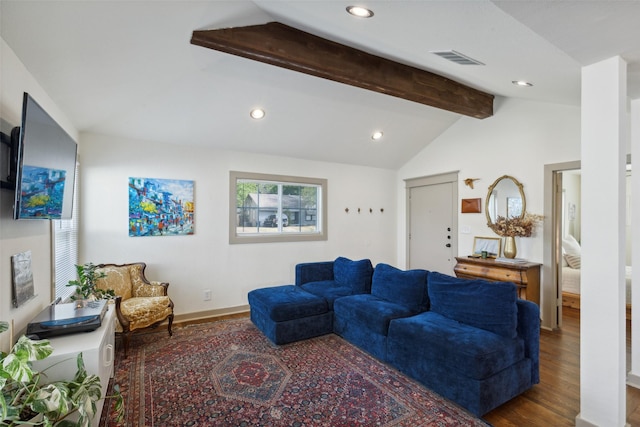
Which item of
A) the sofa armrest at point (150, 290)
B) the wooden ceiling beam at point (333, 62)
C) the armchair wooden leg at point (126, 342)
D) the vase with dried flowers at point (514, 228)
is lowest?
the armchair wooden leg at point (126, 342)

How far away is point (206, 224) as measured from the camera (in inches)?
172

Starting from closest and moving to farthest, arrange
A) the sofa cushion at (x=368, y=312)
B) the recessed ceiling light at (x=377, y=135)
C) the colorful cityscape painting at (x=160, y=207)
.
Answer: the sofa cushion at (x=368, y=312) < the colorful cityscape painting at (x=160, y=207) < the recessed ceiling light at (x=377, y=135)

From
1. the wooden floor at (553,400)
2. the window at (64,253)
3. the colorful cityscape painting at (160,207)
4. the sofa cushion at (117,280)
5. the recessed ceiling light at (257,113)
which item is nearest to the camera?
the wooden floor at (553,400)

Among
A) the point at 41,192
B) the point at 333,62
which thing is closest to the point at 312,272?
the point at 333,62

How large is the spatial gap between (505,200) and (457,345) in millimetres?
2842

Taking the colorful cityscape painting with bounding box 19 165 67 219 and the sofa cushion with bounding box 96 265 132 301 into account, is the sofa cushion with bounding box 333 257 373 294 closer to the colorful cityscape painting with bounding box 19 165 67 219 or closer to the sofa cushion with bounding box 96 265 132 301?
the sofa cushion with bounding box 96 265 132 301

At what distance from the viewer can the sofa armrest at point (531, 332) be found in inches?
97.1

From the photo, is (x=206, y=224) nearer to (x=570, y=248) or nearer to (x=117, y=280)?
(x=117, y=280)

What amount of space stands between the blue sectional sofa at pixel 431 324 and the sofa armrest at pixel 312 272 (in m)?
0.37

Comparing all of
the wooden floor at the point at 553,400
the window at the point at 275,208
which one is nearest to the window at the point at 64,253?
the window at the point at 275,208

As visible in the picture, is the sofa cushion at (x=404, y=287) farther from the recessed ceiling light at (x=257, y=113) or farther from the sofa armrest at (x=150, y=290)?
the sofa armrest at (x=150, y=290)

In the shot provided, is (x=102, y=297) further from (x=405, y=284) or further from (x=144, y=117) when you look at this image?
Result: (x=405, y=284)

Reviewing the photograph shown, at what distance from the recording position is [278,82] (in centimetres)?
342

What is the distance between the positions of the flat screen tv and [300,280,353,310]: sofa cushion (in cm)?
260
